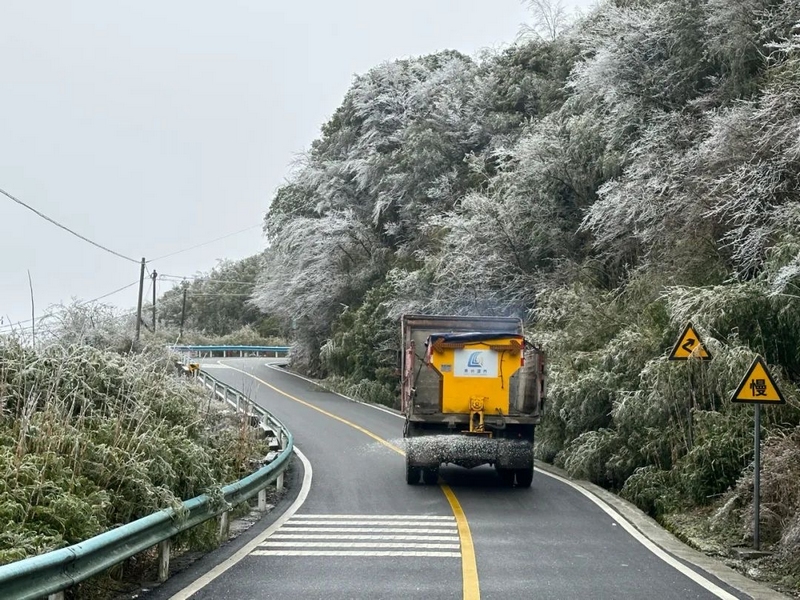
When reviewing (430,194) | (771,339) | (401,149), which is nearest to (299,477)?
(771,339)

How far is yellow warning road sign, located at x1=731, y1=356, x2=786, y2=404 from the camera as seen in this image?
36.2ft

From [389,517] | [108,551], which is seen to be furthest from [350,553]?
[108,551]

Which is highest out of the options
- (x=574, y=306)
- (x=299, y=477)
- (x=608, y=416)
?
(x=574, y=306)

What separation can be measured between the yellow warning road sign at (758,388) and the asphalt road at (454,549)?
6.95ft

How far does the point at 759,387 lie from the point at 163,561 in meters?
7.29

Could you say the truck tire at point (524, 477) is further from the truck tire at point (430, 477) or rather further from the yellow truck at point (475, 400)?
the truck tire at point (430, 477)

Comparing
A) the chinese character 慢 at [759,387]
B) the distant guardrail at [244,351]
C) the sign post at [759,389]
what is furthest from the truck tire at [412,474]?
the distant guardrail at [244,351]

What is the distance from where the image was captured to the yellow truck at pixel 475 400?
50.2 ft

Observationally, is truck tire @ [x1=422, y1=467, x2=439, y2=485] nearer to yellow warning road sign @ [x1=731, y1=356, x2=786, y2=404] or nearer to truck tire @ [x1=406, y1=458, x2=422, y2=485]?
truck tire @ [x1=406, y1=458, x2=422, y2=485]

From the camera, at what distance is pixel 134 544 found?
26.0 feet

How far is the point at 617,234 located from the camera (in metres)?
23.9

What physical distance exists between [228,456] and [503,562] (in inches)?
226

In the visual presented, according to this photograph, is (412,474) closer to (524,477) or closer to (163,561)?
(524,477)

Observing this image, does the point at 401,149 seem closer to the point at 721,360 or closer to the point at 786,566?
the point at 721,360
